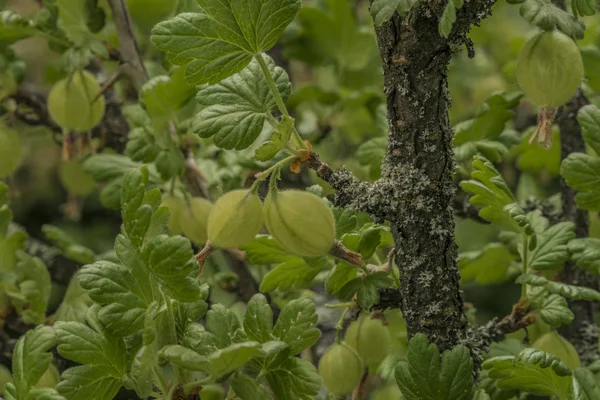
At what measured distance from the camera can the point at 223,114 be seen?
0.71 metres

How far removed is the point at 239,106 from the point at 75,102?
1.49ft

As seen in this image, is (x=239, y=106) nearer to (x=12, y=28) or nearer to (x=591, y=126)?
(x=591, y=126)

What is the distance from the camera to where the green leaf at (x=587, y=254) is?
0.83 m

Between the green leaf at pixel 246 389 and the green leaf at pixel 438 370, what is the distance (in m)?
0.15

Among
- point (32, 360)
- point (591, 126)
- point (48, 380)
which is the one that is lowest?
point (48, 380)

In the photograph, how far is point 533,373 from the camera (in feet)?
2.32

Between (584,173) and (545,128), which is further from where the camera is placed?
(584,173)

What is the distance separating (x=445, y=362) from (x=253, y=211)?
8.4 inches

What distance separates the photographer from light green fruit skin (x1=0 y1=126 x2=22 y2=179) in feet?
3.97

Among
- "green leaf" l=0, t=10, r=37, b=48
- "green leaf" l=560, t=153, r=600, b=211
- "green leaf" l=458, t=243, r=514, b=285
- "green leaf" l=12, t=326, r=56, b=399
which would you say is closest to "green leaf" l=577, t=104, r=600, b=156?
"green leaf" l=560, t=153, r=600, b=211

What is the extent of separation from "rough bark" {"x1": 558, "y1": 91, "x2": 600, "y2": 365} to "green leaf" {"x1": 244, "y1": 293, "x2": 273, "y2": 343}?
477mm

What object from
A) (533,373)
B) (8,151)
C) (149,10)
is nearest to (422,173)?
(533,373)

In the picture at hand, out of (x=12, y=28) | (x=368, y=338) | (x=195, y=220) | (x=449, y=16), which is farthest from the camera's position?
(x=12, y=28)

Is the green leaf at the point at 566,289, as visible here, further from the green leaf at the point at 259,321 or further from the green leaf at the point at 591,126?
the green leaf at the point at 259,321
